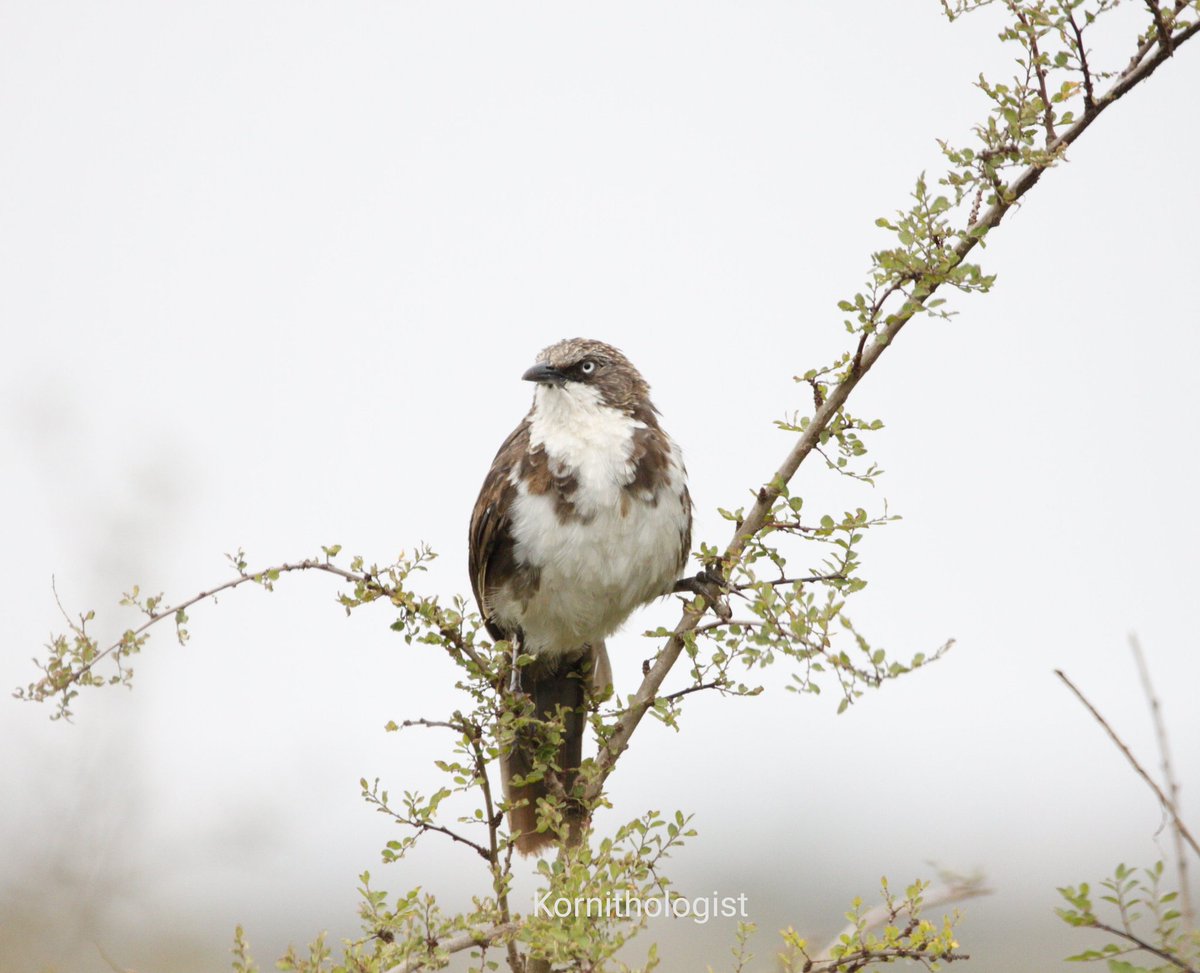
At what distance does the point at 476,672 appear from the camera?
12.4ft

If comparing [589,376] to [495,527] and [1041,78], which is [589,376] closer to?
[495,527]

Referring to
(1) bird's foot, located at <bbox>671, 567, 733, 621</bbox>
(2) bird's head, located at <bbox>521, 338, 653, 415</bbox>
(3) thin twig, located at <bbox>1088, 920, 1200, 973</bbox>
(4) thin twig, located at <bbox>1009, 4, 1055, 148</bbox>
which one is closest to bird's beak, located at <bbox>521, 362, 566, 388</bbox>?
(2) bird's head, located at <bbox>521, 338, 653, 415</bbox>

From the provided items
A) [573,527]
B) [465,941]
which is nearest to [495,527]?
[573,527]

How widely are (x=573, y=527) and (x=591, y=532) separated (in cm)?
8

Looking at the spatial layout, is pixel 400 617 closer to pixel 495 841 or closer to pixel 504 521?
pixel 495 841

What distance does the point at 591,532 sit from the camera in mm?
5477

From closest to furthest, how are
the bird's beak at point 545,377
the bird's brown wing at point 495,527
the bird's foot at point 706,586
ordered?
the bird's foot at point 706,586 < the bird's brown wing at point 495,527 < the bird's beak at point 545,377

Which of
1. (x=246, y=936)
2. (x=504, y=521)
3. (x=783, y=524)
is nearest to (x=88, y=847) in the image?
(x=246, y=936)

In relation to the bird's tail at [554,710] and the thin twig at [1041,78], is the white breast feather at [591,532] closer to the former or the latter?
the bird's tail at [554,710]

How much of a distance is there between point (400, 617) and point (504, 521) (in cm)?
194

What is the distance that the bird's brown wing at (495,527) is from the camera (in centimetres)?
568

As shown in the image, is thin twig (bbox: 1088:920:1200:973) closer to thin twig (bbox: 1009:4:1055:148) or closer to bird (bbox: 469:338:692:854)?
thin twig (bbox: 1009:4:1055:148)

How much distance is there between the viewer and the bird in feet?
18.0

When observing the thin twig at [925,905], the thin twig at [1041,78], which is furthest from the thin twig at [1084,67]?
the thin twig at [925,905]
